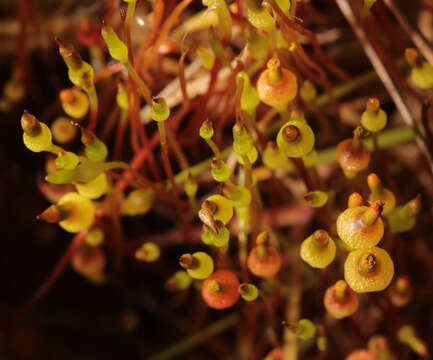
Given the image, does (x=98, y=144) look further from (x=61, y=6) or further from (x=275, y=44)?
(x=61, y=6)

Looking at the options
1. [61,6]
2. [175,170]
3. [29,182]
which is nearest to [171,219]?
[175,170]

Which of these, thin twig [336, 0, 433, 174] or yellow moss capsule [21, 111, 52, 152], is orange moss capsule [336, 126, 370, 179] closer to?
thin twig [336, 0, 433, 174]

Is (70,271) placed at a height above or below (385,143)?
below

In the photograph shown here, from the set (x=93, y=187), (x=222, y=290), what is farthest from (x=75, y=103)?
(x=222, y=290)

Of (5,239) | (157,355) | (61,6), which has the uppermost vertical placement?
(61,6)

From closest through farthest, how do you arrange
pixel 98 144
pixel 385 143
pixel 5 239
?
pixel 98 144 → pixel 385 143 → pixel 5 239

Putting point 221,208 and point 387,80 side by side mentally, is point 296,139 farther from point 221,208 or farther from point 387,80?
point 387,80
